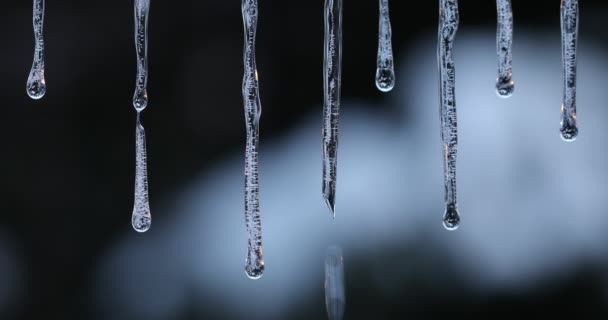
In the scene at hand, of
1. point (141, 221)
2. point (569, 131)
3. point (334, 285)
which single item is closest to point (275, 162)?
point (334, 285)

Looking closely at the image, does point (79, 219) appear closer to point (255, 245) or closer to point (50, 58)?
point (50, 58)

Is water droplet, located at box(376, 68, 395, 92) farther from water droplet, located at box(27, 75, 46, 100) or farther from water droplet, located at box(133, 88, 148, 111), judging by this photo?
water droplet, located at box(27, 75, 46, 100)

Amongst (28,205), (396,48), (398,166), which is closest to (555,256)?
(398,166)

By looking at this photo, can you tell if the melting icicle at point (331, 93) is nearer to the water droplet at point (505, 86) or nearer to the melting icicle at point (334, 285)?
the water droplet at point (505, 86)

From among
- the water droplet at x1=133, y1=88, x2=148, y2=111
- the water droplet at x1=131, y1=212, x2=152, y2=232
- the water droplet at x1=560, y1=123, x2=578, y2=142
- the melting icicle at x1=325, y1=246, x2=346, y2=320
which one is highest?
the water droplet at x1=133, y1=88, x2=148, y2=111

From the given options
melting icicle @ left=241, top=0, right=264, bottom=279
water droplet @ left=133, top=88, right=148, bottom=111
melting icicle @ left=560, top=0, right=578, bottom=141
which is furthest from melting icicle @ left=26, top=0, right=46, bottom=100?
melting icicle @ left=560, top=0, right=578, bottom=141

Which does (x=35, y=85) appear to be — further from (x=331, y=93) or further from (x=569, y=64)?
(x=569, y=64)

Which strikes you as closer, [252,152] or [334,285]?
[252,152]
